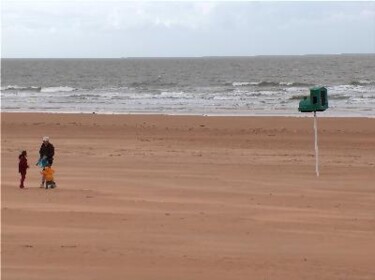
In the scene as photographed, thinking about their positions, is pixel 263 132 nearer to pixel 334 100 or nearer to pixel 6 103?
pixel 334 100

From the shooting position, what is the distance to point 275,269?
8.51m

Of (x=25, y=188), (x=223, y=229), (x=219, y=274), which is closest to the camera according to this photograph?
(x=219, y=274)

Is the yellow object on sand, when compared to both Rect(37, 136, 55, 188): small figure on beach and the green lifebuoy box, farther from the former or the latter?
the green lifebuoy box

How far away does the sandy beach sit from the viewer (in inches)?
341

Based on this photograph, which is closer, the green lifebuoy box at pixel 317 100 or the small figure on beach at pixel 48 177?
the small figure on beach at pixel 48 177

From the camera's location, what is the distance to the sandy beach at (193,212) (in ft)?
28.4

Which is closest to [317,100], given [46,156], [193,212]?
[193,212]

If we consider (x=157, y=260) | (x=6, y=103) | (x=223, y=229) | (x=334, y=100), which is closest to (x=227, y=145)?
(x=223, y=229)

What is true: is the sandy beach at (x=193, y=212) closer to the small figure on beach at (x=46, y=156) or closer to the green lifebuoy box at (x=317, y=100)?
the small figure on beach at (x=46, y=156)

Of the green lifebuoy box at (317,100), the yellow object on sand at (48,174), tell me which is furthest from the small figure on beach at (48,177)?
the green lifebuoy box at (317,100)

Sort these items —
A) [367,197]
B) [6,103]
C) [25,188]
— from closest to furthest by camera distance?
[367,197]
[25,188]
[6,103]

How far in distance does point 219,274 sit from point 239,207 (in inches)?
152

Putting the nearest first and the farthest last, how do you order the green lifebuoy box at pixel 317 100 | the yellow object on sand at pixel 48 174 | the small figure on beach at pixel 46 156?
the yellow object on sand at pixel 48 174, the small figure on beach at pixel 46 156, the green lifebuoy box at pixel 317 100

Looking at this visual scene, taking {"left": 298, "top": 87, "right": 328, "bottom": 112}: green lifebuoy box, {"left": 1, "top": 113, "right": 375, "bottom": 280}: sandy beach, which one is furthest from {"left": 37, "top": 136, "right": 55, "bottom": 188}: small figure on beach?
{"left": 298, "top": 87, "right": 328, "bottom": 112}: green lifebuoy box
